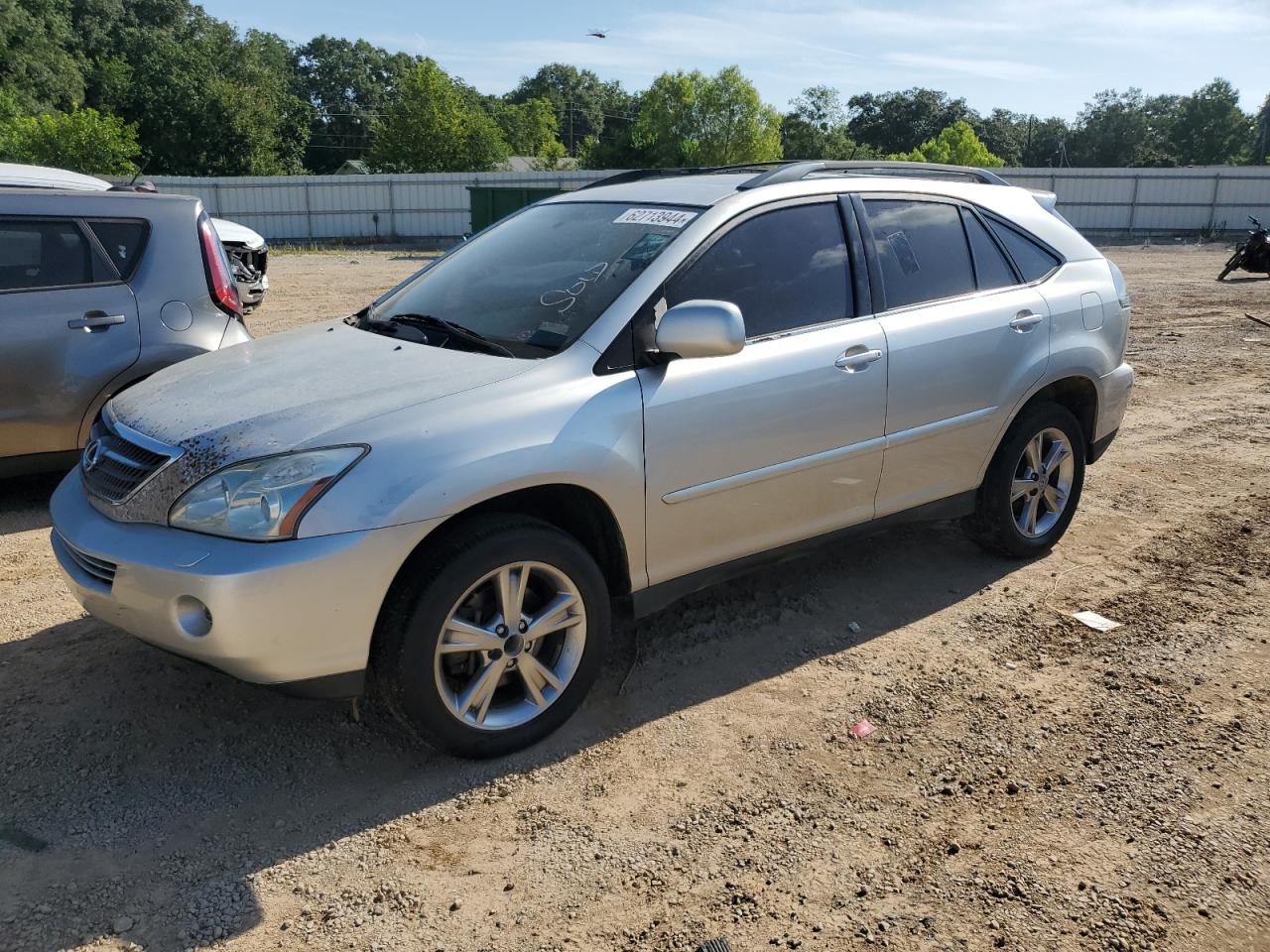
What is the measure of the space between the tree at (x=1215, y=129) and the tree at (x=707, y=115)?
57.1m

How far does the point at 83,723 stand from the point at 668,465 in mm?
2151

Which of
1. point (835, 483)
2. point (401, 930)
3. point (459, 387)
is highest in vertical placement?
point (459, 387)

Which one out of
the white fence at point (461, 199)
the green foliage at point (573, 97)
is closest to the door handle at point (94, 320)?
the white fence at point (461, 199)

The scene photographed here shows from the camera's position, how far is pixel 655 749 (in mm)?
3381

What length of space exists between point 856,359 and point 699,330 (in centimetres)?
94

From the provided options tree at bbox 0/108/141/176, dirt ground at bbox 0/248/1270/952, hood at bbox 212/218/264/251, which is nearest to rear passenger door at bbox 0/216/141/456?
dirt ground at bbox 0/248/1270/952

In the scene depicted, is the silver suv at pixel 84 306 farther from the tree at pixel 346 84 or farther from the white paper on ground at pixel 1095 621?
the tree at pixel 346 84

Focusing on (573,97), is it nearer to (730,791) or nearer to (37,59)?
(37,59)

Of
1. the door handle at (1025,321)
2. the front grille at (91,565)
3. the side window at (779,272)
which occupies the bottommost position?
the front grille at (91,565)

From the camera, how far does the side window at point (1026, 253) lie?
15.7 ft

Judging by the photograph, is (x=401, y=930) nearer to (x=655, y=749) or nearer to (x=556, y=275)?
(x=655, y=749)

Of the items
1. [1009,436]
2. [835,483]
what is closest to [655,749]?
[835,483]

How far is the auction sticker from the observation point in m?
3.79

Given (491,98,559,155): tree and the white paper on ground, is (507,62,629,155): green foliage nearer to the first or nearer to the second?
(491,98,559,155): tree
